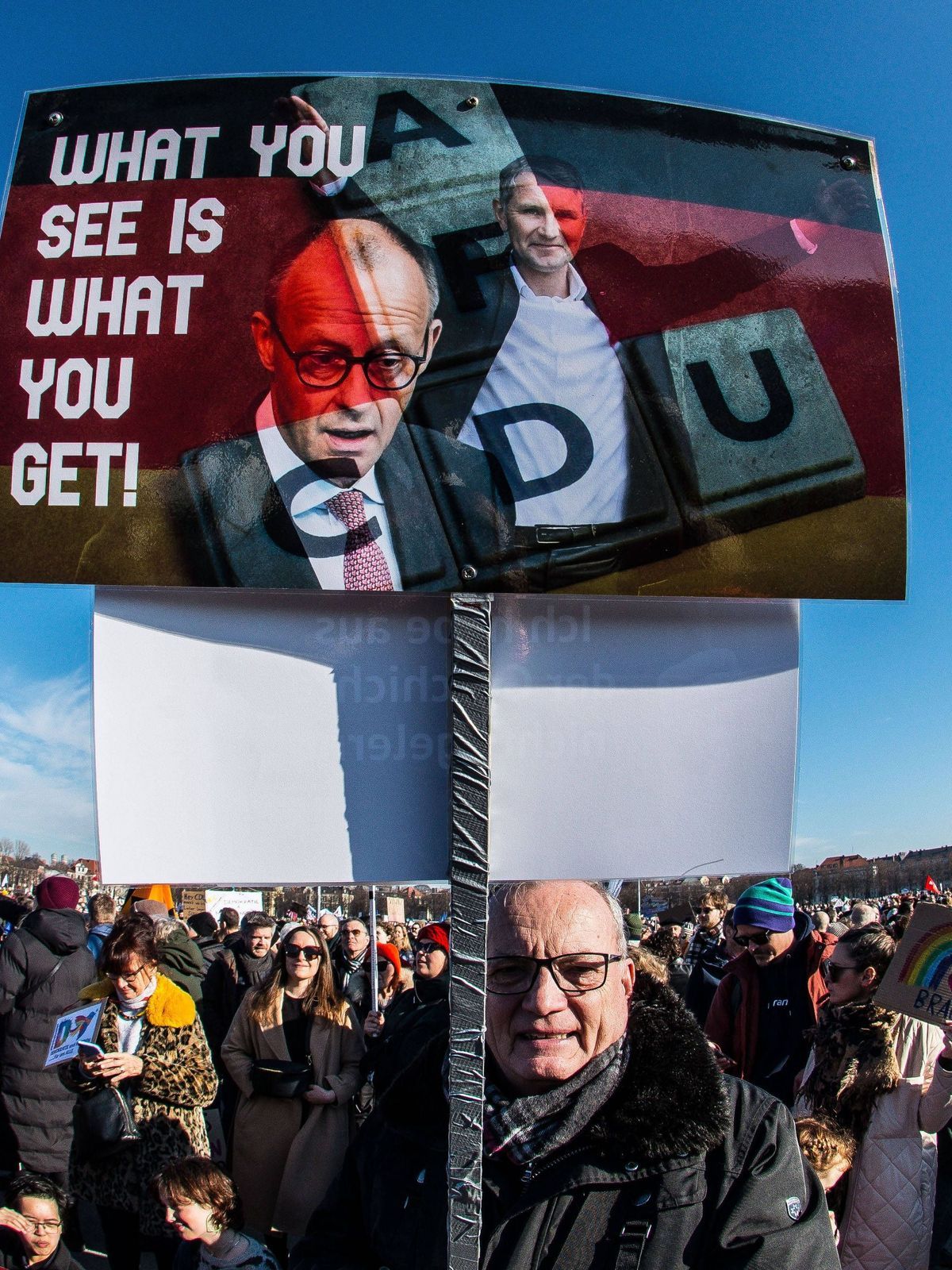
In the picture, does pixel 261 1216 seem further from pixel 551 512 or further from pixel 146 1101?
pixel 551 512

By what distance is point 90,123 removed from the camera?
1.85 meters

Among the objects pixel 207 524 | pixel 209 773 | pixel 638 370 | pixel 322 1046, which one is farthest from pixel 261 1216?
pixel 638 370

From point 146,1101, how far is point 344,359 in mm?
3600

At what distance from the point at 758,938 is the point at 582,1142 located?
135 inches

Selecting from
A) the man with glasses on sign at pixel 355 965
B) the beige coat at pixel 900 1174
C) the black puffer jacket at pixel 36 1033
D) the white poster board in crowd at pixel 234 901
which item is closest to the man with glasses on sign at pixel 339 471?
the beige coat at pixel 900 1174

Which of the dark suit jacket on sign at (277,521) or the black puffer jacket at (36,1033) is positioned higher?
the dark suit jacket on sign at (277,521)

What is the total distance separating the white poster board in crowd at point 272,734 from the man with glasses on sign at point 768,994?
3.51 m

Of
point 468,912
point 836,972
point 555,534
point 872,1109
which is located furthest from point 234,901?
point 555,534

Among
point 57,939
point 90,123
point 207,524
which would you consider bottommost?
point 57,939

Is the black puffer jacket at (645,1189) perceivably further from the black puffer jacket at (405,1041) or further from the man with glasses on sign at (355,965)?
the man with glasses on sign at (355,965)

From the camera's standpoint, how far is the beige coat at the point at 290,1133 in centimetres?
461

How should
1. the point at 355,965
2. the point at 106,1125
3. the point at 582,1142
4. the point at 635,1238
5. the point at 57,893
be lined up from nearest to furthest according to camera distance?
the point at 635,1238
the point at 582,1142
the point at 106,1125
the point at 57,893
the point at 355,965

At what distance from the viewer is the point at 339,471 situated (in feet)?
5.83

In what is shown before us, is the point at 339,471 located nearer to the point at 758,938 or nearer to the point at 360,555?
the point at 360,555
